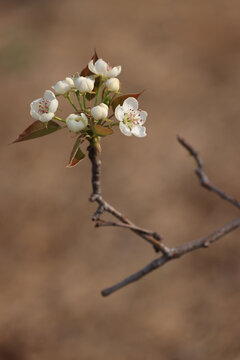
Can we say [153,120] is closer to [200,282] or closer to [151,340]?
[200,282]

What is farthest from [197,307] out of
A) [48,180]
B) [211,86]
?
[211,86]

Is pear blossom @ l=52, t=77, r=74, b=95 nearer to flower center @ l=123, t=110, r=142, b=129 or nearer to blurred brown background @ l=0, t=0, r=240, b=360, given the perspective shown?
flower center @ l=123, t=110, r=142, b=129

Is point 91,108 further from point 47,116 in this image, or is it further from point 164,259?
point 164,259

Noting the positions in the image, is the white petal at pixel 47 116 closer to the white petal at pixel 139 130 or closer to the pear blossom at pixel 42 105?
the pear blossom at pixel 42 105

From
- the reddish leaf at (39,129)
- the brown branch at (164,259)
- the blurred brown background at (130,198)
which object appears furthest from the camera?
the blurred brown background at (130,198)

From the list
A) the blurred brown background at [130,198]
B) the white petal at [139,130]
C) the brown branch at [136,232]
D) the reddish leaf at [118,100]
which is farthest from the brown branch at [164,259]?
the blurred brown background at [130,198]

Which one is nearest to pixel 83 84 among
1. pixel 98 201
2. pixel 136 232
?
pixel 98 201

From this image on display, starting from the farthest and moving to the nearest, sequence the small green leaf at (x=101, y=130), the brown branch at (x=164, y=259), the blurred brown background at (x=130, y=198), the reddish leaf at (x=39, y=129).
A: the blurred brown background at (x=130, y=198), the brown branch at (x=164, y=259), the reddish leaf at (x=39, y=129), the small green leaf at (x=101, y=130)
